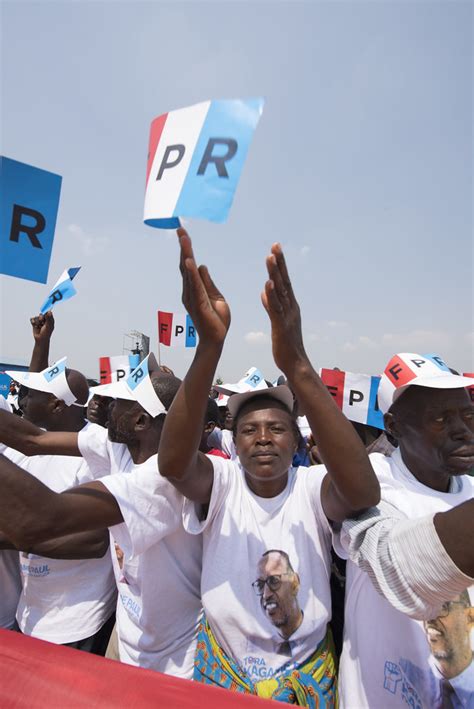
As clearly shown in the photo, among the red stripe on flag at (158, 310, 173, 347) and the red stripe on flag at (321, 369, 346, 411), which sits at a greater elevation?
the red stripe on flag at (158, 310, 173, 347)

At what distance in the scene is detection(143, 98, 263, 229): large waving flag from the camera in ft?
4.18

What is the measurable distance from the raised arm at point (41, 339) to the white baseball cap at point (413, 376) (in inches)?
116

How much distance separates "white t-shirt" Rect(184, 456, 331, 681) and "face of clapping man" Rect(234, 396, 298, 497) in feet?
0.20

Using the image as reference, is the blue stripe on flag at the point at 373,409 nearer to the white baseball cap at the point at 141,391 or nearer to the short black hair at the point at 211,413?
the short black hair at the point at 211,413

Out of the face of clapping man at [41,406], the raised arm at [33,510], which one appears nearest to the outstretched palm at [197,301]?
the raised arm at [33,510]

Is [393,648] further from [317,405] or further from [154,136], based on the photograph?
[154,136]

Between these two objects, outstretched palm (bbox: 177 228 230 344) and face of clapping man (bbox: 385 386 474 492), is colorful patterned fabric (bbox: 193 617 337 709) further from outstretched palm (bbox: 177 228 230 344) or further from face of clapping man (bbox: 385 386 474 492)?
outstretched palm (bbox: 177 228 230 344)

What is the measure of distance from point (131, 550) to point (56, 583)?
42.1 inches

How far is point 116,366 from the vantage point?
15.3ft

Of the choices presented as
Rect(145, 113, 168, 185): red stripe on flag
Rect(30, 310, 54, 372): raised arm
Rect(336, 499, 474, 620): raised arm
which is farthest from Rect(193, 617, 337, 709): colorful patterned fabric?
Rect(30, 310, 54, 372): raised arm

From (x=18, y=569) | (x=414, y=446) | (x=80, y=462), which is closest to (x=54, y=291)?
(x=80, y=462)

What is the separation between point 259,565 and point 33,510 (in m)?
0.91

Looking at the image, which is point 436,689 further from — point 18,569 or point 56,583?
point 18,569

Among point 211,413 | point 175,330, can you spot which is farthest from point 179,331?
point 211,413
